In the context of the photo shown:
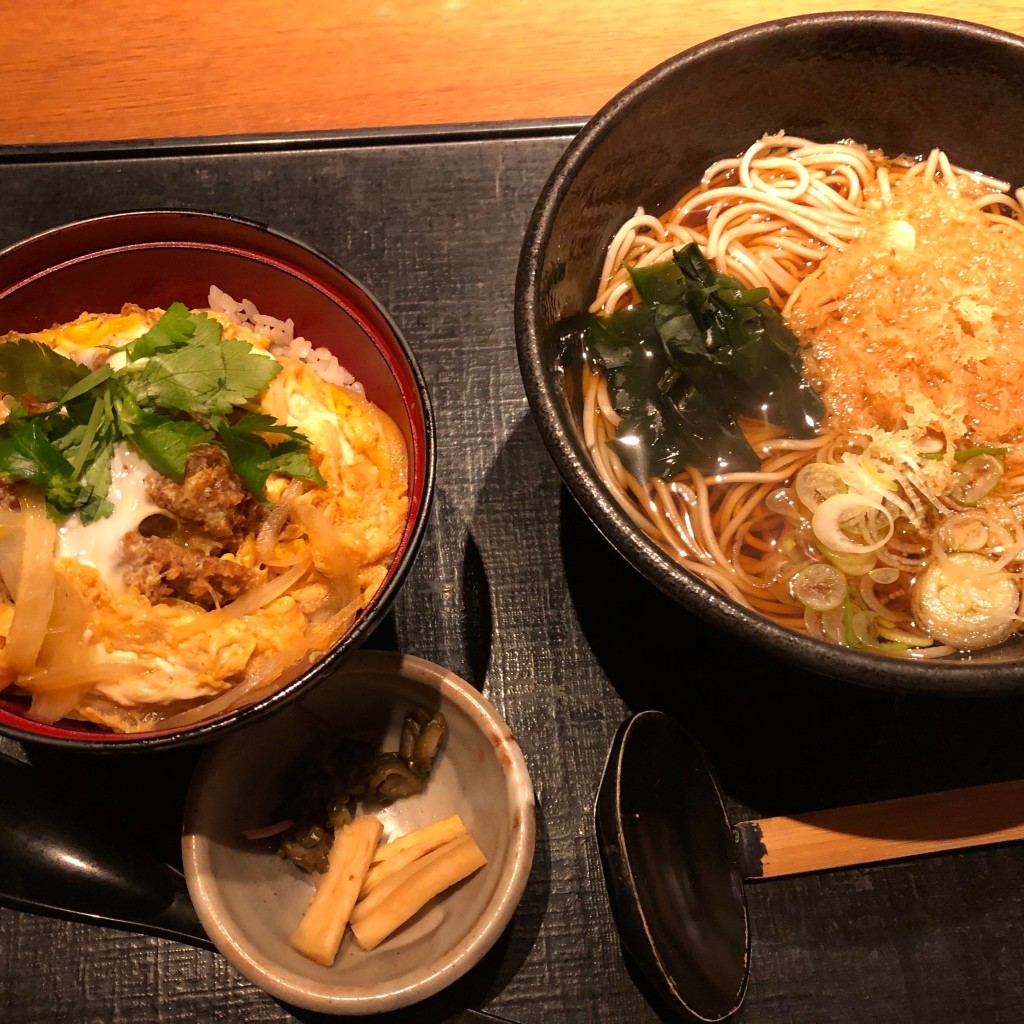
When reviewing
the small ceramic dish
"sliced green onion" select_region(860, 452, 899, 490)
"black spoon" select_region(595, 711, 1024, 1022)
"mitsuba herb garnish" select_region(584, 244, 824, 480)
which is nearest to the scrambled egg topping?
the small ceramic dish

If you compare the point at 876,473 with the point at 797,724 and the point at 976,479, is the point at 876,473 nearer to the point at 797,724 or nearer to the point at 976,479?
the point at 976,479

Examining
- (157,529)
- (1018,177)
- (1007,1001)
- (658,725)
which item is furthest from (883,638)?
(157,529)

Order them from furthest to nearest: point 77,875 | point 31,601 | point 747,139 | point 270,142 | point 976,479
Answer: point 270,142 < point 747,139 < point 976,479 < point 77,875 < point 31,601

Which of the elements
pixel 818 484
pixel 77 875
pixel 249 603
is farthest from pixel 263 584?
pixel 818 484

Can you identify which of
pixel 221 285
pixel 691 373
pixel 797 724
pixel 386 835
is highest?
pixel 221 285

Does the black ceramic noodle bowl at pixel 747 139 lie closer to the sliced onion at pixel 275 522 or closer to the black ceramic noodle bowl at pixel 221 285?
the black ceramic noodle bowl at pixel 221 285

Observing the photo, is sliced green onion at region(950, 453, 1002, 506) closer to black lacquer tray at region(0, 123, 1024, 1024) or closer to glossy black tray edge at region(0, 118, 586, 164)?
black lacquer tray at region(0, 123, 1024, 1024)

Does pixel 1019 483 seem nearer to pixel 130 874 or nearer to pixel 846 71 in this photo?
pixel 846 71
